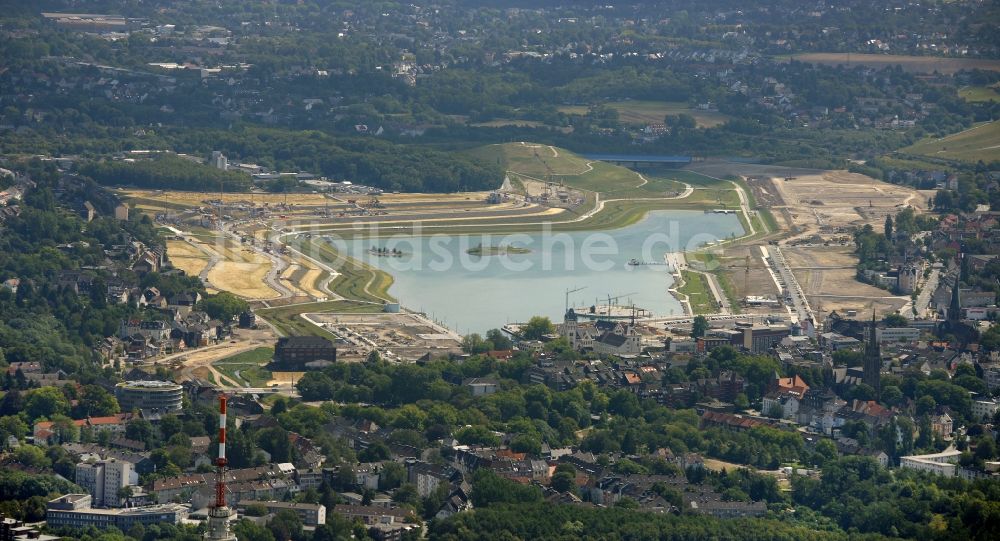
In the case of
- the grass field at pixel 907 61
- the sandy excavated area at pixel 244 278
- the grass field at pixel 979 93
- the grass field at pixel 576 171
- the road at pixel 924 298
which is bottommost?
the grass field at pixel 576 171

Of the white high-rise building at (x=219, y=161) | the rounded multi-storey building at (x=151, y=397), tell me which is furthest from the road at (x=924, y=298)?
the white high-rise building at (x=219, y=161)

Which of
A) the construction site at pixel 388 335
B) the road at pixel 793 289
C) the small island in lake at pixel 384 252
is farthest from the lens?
the small island in lake at pixel 384 252

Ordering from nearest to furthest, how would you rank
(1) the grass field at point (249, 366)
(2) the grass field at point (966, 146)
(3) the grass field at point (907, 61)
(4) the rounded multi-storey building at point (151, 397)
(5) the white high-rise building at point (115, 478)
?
(5) the white high-rise building at point (115, 478), (4) the rounded multi-storey building at point (151, 397), (1) the grass field at point (249, 366), (2) the grass field at point (966, 146), (3) the grass field at point (907, 61)

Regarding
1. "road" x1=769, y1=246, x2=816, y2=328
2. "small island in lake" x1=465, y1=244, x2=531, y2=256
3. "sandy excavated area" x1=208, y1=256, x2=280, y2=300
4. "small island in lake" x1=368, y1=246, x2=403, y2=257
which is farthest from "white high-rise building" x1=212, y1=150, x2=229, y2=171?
"road" x1=769, y1=246, x2=816, y2=328

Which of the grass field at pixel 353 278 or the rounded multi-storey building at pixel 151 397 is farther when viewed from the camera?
the grass field at pixel 353 278

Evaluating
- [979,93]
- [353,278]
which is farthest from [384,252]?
[979,93]

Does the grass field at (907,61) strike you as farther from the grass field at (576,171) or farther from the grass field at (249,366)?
the grass field at (249,366)

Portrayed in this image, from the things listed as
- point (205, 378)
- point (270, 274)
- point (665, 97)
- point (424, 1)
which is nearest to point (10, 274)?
point (270, 274)
